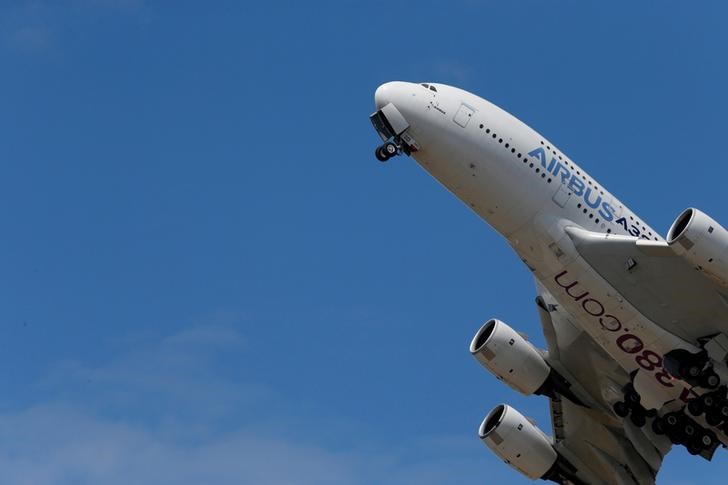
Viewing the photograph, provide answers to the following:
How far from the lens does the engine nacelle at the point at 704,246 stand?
3203cm

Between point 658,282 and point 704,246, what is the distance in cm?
244

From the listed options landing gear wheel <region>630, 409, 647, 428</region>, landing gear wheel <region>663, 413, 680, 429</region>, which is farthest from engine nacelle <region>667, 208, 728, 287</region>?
landing gear wheel <region>630, 409, 647, 428</region>

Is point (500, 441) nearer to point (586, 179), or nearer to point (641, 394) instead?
point (641, 394)

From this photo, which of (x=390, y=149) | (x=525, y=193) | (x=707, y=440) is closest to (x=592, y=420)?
(x=707, y=440)

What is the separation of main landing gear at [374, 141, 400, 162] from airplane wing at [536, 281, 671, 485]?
218 inches

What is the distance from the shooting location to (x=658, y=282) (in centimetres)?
3428

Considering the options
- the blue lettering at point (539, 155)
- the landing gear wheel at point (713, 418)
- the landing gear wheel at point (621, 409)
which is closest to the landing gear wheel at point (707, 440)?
the landing gear wheel at point (713, 418)

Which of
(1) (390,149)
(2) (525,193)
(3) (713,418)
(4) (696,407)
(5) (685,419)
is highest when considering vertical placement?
(1) (390,149)

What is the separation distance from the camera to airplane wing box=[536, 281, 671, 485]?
3806cm

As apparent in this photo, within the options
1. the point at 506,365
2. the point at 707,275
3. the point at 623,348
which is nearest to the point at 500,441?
the point at 506,365

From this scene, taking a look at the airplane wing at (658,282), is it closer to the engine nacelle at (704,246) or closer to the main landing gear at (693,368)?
the main landing gear at (693,368)

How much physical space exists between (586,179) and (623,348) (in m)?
3.93

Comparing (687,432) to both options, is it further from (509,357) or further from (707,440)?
(509,357)

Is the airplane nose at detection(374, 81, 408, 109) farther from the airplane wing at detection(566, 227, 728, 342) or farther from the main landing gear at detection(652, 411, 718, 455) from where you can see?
the main landing gear at detection(652, 411, 718, 455)
